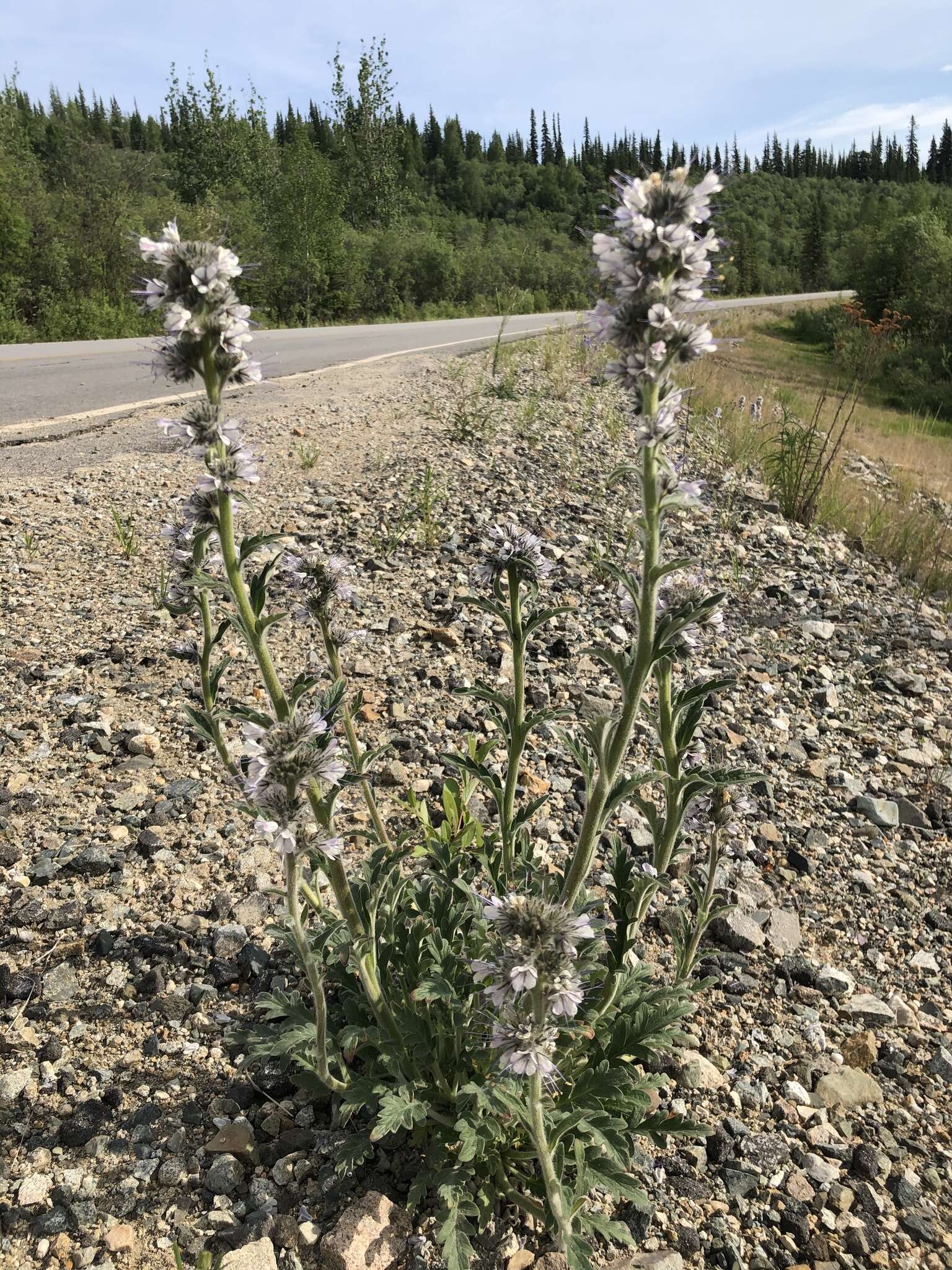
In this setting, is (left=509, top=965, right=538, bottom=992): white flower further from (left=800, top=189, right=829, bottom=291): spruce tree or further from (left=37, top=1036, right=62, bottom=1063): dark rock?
(left=800, top=189, right=829, bottom=291): spruce tree

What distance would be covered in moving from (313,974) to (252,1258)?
2.74 feet

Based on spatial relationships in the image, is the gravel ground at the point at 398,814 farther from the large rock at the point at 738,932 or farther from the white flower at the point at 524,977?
the white flower at the point at 524,977

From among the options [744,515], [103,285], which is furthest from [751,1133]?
[103,285]

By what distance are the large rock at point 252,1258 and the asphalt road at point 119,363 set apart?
2.82m

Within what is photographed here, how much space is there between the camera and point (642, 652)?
6.70 feet

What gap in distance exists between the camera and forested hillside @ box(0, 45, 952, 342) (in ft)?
77.3

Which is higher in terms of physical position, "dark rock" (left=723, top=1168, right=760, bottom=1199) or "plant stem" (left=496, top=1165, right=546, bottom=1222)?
"plant stem" (left=496, top=1165, right=546, bottom=1222)

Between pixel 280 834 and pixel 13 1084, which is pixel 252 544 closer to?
pixel 280 834

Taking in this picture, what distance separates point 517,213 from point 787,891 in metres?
104

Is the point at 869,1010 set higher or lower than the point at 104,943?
lower

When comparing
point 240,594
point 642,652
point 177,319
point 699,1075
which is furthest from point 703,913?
point 177,319

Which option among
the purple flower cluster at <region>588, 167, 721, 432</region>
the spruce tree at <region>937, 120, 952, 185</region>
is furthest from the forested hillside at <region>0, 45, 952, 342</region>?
the spruce tree at <region>937, 120, 952, 185</region>

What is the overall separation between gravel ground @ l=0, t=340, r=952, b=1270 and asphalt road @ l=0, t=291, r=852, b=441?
75.3 inches

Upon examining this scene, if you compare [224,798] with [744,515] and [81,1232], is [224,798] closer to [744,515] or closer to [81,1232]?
[81,1232]
